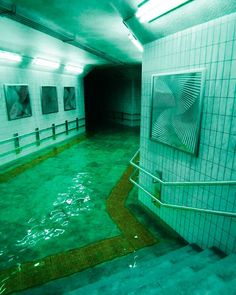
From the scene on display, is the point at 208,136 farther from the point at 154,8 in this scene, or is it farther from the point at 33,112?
the point at 33,112

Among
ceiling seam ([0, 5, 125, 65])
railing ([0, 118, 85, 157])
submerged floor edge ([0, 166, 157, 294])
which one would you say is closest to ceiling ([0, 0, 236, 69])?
ceiling seam ([0, 5, 125, 65])

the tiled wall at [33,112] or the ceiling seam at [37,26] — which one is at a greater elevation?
the ceiling seam at [37,26]

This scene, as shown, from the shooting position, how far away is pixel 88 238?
3986 mm

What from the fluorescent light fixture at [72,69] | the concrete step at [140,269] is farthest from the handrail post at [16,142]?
the concrete step at [140,269]

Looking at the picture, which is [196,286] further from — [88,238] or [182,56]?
[182,56]

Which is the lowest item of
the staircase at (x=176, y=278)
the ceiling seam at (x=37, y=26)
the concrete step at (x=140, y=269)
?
the concrete step at (x=140, y=269)

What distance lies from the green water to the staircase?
1.28 m

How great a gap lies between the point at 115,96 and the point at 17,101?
31.1 feet

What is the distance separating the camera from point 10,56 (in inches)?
269

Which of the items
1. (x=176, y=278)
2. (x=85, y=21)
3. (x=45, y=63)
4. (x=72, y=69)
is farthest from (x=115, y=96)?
(x=176, y=278)

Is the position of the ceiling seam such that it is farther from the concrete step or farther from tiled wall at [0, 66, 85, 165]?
the concrete step

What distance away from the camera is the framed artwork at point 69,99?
11258mm

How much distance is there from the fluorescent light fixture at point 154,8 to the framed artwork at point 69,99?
834 centimetres

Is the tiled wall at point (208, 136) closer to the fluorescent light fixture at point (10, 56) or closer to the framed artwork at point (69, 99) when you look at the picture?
the fluorescent light fixture at point (10, 56)
